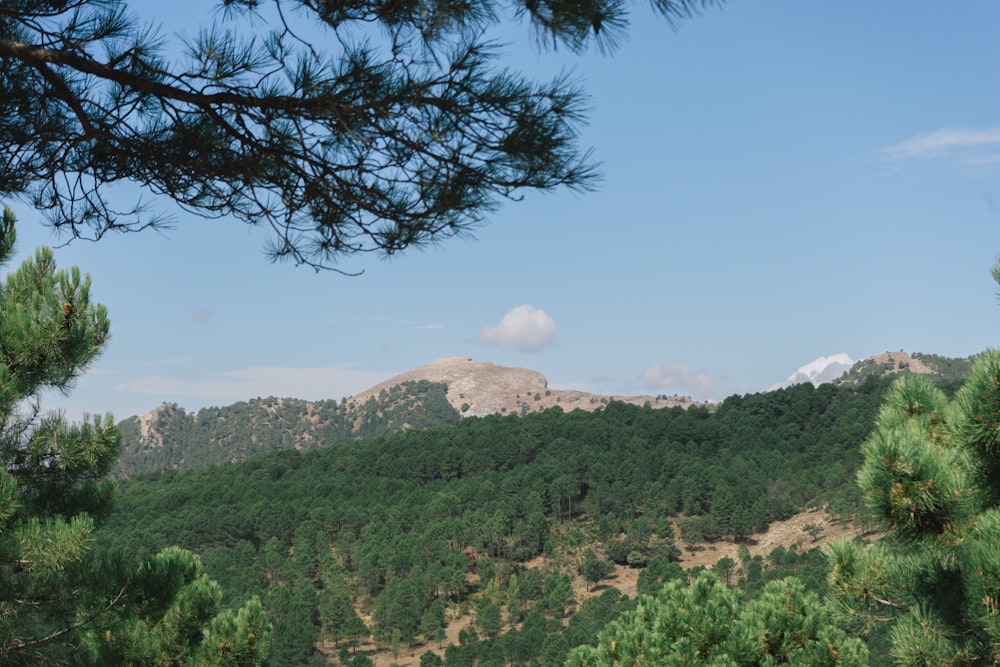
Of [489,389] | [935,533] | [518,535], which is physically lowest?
[518,535]

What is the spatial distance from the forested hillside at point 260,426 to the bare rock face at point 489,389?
15.2 feet

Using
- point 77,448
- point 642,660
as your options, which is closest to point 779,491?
point 642,660

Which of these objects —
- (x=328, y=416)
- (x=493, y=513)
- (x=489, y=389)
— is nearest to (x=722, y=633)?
(x=493, y=513)

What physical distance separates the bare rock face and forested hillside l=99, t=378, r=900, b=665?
5926 centimetres

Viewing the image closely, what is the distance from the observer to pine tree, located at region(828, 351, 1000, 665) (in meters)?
2.82

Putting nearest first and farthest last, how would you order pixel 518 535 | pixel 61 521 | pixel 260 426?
pixel 61 521
pixel 518 535
pixel 260 426

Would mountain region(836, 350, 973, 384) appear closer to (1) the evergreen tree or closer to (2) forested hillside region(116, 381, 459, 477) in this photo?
(2) forested hillside region(116, 381, 459, 477)

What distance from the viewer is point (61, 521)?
4512 millimetres

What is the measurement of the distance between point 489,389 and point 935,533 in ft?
453

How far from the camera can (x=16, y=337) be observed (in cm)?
479

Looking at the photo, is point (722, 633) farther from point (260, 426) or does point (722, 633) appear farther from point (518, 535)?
point (260, 426)

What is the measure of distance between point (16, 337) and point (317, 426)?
120978 mm

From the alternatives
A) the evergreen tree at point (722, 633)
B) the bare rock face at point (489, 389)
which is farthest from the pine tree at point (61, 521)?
the bare rock face at point (489, 389)

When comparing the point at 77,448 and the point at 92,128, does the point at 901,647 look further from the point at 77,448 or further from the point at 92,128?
the point at 77,448
